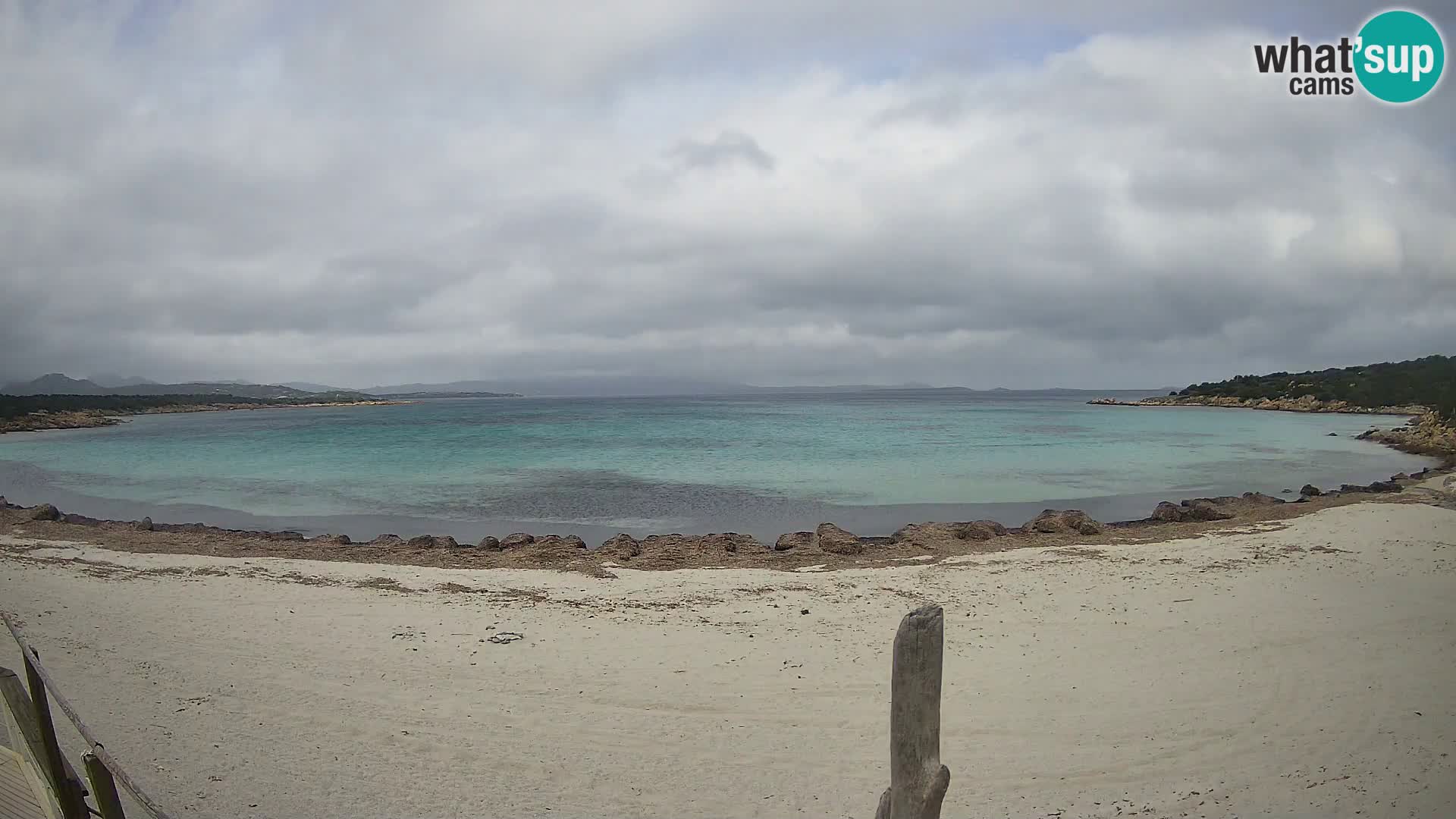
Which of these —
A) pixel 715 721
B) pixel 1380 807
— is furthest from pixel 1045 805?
pixel 715 721

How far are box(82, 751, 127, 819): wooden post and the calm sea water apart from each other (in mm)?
14609

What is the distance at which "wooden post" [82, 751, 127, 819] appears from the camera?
131 inches

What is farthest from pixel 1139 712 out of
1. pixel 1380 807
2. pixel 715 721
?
pixel 715 721

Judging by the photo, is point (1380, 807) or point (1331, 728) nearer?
point (1380, 807)

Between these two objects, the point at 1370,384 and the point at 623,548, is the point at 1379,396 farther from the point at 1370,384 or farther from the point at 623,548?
the point at 623,548

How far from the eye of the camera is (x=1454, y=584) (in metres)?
9.61

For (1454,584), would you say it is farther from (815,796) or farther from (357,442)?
(357,442)

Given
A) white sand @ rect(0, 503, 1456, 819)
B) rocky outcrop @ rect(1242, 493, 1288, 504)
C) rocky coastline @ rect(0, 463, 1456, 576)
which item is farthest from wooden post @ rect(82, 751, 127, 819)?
rocky outcrop @ rect(1242, 493, 1288, 504)

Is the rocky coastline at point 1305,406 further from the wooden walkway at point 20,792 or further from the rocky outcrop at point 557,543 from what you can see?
the wooden walkway at point 20,792

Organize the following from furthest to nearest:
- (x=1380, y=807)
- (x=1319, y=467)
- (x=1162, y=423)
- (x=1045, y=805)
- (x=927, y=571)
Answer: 1. (x=1162, y=423)
2. (x=1319, y=467)
3. (x=927, y=571)
4. (x=1045, y=805)
5. (x=1380, y=807)

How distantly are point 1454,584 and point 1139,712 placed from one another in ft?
22.9

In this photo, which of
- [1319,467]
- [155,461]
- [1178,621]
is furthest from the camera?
[155,461]

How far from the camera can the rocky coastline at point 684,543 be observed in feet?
43.1

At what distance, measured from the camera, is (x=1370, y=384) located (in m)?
64.5
